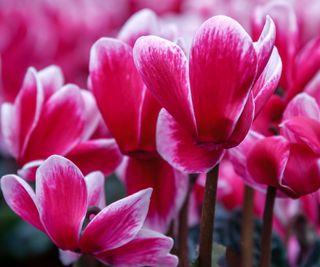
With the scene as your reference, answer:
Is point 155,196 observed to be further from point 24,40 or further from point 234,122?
point 24,40

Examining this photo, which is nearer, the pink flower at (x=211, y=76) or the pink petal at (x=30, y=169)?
the pink flower at (x=211, y=76)

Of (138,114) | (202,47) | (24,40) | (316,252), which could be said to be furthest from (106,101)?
(24,40)

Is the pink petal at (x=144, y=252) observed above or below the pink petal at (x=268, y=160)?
below

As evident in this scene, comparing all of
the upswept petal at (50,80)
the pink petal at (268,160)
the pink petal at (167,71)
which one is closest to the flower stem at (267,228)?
the pink petal at (268,160)

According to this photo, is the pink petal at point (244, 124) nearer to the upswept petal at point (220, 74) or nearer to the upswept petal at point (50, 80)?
the upswept petal at point (220, 74)

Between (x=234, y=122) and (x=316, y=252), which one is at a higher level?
(x=234, y=122)

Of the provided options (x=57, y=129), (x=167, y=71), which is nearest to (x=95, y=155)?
(x=57, y=129)

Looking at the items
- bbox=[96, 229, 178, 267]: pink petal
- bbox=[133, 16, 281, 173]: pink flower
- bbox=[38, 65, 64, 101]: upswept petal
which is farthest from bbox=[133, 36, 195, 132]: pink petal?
bbox=[38, 65, 64, 101]: upswept petal

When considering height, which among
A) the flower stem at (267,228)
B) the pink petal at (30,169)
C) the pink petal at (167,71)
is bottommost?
the flower stem at (267,228)
